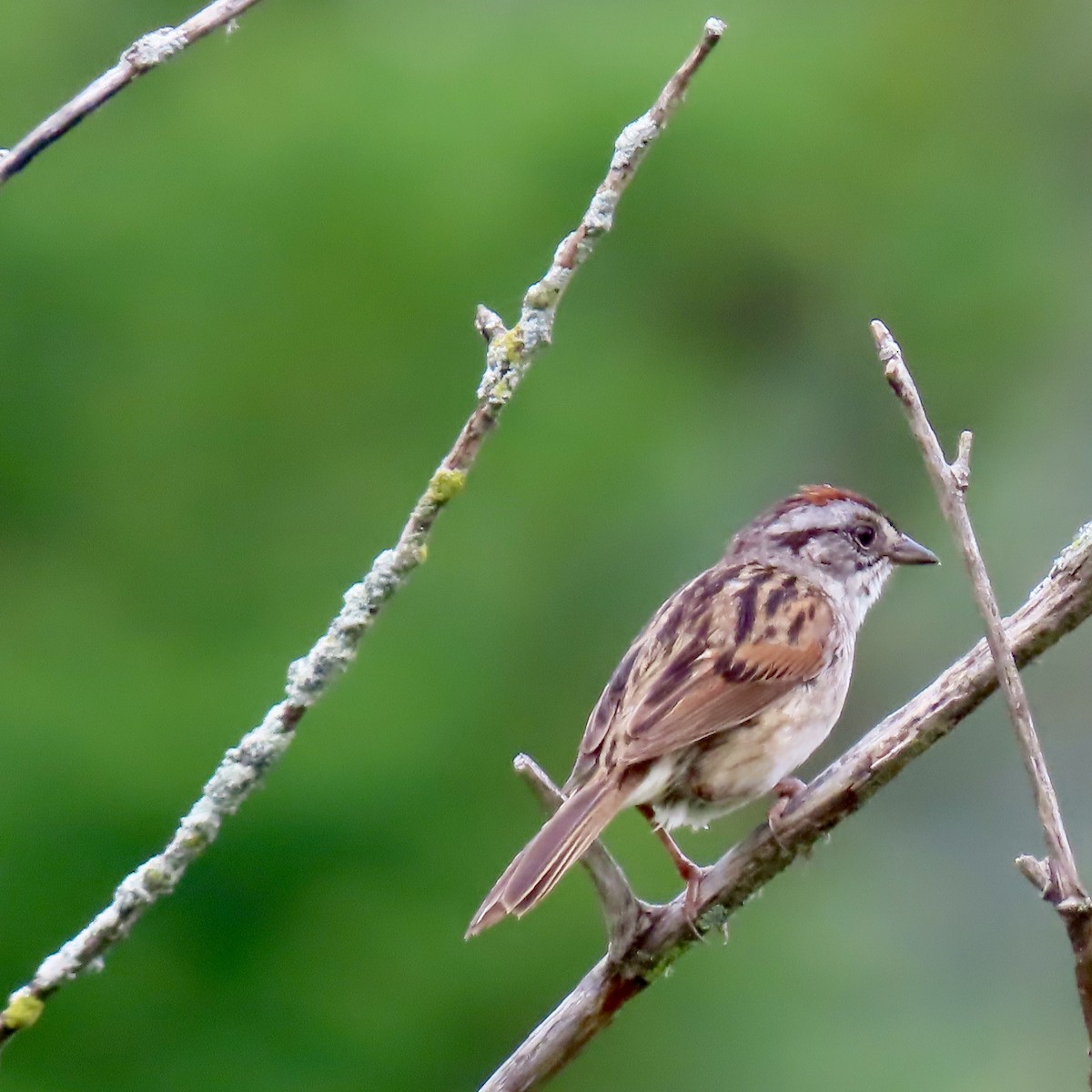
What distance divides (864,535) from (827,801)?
198 centimetres

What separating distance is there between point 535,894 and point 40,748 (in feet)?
14.2

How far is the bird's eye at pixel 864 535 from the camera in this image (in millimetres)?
5062

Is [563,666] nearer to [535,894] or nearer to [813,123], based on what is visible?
[813,123]

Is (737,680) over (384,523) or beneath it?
beneath

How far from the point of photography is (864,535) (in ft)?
16.6

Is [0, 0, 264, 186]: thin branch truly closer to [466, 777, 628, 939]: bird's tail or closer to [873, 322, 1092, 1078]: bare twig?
[873, 322, 1092, 1078]: bare twig

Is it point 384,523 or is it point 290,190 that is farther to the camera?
point 290,190

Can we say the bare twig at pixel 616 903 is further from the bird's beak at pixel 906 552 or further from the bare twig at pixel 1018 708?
the bird's beak at pixel 906 552

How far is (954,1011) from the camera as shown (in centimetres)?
955

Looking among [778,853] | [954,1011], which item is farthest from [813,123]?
[778,853]

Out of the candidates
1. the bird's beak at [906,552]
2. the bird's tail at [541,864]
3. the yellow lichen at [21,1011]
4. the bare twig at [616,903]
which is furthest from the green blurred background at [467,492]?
the yellow lichen at [21,1011]

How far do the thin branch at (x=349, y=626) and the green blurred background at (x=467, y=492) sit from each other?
14.7ft

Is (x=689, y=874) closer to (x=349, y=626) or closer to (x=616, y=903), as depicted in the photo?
(x=616, y=903)

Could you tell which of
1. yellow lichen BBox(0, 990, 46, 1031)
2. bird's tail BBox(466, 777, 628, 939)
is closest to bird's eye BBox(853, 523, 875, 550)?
bird's tail BBox(466, 777, 628, 939)
